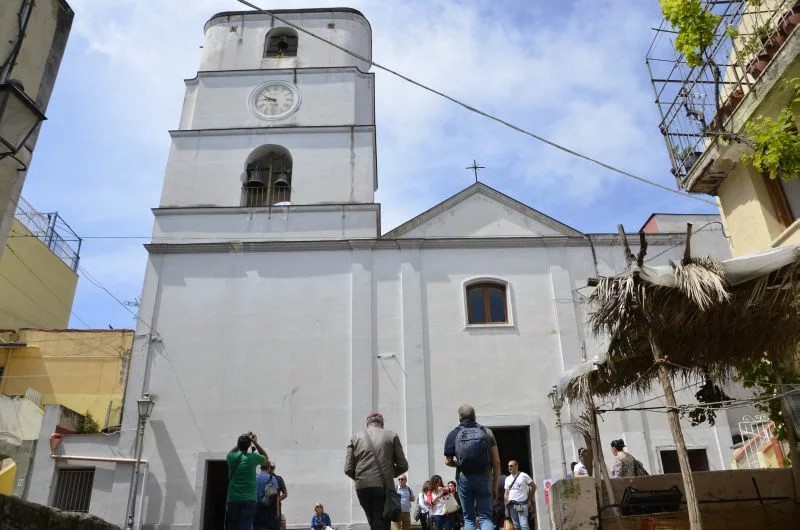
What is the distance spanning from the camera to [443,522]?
40.4 ft

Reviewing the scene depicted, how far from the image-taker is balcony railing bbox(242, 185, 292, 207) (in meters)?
18.5

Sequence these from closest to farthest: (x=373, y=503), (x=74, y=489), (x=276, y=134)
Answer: (x=373, y=503) → (x=74, y=489) → (x=276, y=134)

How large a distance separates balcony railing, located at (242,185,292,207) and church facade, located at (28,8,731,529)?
0.07 metres

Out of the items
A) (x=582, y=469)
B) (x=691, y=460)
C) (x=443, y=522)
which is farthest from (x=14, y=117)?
(x=691, y=460)

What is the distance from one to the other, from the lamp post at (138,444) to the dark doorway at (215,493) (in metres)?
1.52

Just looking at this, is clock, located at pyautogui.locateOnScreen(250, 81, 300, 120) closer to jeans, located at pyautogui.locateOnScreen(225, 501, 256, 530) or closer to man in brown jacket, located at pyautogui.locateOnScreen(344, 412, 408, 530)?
jeans, located at pyautogui.locateOnScreen(225, 501, 256, 530)

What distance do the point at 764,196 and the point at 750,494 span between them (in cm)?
439

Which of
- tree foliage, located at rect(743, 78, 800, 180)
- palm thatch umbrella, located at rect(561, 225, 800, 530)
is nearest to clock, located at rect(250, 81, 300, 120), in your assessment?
palm thatch umbrella, located at rect(561, 225, 800, 530)

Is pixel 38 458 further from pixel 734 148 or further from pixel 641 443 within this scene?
pixel 734 148

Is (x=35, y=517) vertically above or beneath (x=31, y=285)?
beneath

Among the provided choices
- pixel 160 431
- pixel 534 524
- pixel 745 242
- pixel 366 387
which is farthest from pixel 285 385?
pixel 745 242

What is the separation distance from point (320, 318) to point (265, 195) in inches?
168

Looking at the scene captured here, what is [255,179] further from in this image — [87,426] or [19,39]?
→ [19,39]

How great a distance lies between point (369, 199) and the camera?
18250 mm
